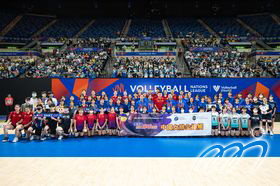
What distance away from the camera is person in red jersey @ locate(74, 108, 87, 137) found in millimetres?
8094

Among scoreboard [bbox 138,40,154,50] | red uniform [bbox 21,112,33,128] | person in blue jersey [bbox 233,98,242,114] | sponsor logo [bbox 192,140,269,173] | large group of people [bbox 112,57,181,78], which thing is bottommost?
sponsor logo [bbox 192,140,269,173]

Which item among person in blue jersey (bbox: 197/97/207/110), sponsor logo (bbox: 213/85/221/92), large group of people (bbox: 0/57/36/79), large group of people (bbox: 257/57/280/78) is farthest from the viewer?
large group of people (bbox: 257/57/280/78)

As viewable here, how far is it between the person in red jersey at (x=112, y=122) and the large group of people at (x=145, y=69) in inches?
269

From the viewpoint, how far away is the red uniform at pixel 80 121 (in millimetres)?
8102

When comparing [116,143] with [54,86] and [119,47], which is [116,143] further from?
[119,47]

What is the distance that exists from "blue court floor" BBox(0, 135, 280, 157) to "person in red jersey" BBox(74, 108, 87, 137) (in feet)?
1.22

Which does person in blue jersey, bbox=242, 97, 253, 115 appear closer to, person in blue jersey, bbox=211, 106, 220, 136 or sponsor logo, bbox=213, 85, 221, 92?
person in blue jersey, bbox=211, 106, 220, 136

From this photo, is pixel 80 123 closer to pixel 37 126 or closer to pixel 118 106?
pixel 37 126

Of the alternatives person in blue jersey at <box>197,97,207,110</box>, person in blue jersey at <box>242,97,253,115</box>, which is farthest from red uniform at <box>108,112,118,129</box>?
person in blue jersey at <box>242,97,253,115</box>

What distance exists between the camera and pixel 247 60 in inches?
733

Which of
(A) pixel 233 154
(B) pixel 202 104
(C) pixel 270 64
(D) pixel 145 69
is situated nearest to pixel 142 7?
(D) pixel 145 69

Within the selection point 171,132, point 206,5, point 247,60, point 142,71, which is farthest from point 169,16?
point 171,132
